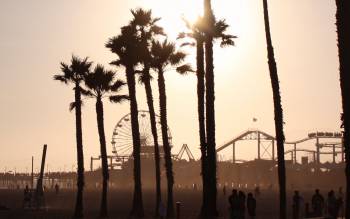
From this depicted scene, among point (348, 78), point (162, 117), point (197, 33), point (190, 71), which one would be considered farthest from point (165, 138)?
point (348, 78)

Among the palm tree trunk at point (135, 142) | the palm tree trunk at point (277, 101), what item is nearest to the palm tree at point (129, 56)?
→ the palm tree trunk at point (135, 142)

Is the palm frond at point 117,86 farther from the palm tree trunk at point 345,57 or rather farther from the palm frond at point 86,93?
the palm tree trunk at point 345,57

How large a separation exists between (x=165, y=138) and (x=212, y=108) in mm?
12630

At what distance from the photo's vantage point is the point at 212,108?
33281 mm

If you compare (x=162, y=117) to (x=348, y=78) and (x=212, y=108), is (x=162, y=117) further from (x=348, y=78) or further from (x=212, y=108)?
(x=348, y=78)

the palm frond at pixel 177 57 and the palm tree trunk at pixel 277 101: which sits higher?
the palm frond at pixel 177 57

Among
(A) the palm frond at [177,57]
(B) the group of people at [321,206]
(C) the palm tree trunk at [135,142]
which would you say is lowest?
(B) the group of people at [321,206]

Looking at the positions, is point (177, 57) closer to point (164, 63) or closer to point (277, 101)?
point (164, 63)

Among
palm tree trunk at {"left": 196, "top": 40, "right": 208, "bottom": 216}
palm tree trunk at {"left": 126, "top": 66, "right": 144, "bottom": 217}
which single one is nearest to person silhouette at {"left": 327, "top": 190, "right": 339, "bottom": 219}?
palm tree trunk at {"left": 196, "top": 40, "right": 208, "bottom": 216}

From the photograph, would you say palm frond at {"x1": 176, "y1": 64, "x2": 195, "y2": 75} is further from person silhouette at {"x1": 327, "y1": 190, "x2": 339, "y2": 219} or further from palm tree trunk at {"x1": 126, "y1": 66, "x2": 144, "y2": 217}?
person silhouette at {"x1": 327, "y1": 190, "x2": 339, "y2": 219}

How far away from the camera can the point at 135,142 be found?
149 feet

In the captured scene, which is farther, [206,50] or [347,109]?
[206,50]

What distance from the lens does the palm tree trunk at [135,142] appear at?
4389 centimetres

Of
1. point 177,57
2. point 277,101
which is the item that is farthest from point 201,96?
point 177,57
